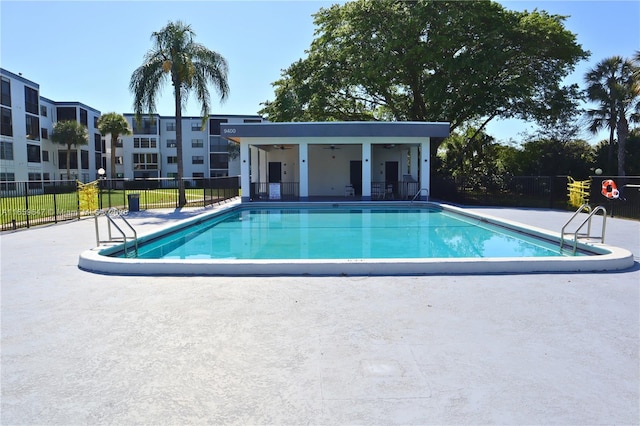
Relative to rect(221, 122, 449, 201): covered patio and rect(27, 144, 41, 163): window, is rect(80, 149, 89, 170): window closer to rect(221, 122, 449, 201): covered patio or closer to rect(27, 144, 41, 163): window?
rect(27, 144, 41, 163): window

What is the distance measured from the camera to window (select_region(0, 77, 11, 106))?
120ft

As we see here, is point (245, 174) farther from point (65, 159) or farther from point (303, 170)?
point (65, 159)

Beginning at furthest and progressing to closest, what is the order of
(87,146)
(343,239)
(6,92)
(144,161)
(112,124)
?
(144,161) → (87,146) → (112,124) → (6,92) → (343,239)

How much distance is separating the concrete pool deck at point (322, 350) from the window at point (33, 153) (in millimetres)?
40834

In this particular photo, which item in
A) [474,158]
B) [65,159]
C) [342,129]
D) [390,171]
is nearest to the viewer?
[342,129]

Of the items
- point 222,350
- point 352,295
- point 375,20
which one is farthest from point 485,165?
point 222,350

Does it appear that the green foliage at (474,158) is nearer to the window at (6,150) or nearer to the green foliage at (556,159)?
the green foliage at (556,159)

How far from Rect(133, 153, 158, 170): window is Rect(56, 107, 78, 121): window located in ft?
29.6

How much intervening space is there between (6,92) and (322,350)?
4314cm

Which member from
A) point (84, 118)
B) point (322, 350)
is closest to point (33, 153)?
point (84, 118)

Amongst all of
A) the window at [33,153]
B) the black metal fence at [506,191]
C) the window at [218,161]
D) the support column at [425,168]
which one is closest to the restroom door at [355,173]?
the black metal fence at [506,191]

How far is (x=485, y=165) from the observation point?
32.8m

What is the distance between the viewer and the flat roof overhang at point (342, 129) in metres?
22.6

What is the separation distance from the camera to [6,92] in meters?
37.0
